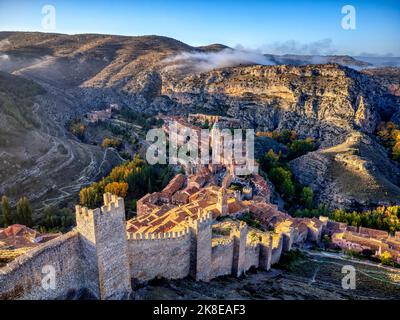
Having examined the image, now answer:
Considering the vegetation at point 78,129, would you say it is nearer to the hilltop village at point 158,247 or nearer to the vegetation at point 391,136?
the hilltop village at point 158,247

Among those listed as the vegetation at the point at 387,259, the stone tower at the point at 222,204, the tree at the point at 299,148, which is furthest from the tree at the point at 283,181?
the stone tower at the point at 222,204

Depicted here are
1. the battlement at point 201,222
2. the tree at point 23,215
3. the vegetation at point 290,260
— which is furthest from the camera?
the tree at point 23,215

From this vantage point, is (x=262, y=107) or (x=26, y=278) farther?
(x=262, y=107)

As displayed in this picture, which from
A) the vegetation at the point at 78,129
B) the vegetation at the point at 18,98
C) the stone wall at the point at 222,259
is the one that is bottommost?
the stone wall at the point at 222,259

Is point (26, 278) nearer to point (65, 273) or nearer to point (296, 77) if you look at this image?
point (65, 273)

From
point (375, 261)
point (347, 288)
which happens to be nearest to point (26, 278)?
point (347, 288)

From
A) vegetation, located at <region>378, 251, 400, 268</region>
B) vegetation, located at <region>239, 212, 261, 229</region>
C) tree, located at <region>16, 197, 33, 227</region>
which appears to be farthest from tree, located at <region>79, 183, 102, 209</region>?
vegetation, located at <region>378, 251, 400, 268</region>

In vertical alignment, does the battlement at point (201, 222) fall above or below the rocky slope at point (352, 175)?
above

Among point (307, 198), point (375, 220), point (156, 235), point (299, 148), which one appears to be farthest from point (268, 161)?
point (156, 235)
